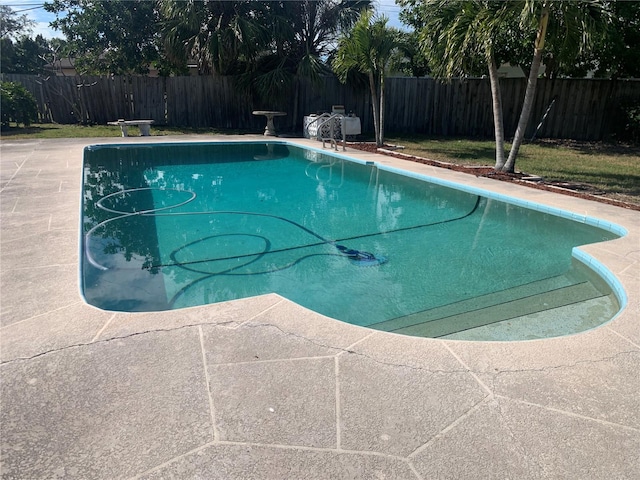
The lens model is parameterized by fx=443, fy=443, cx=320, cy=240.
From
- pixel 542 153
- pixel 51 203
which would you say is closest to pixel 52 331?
pixel 51 203

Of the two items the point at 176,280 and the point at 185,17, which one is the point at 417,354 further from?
the point at 185,17

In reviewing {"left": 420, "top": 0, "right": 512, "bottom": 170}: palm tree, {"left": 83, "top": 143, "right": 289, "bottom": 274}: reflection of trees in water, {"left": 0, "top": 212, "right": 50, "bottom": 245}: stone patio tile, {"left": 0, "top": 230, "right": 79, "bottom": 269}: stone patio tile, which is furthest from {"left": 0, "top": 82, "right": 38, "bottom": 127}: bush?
{"left": 420, "top": 0, "right": 512, "bottom": 170}: palm tree

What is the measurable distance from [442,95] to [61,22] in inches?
559

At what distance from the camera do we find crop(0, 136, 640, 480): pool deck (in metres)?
1.72

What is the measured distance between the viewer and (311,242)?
16.8ft

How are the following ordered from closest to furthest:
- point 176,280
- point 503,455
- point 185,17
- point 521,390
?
point 503,455 < point 521,390 < point 176,280 < point 185,17

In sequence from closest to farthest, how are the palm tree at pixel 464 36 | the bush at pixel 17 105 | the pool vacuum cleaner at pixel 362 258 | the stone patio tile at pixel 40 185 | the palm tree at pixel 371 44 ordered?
the pool vacuum cleaner at pixel 362 258 < the stone patio tile at pixel 40 185 < the palm tree at pixel 464 36 < the palm tree at pixel 371 44 < the bush at pixel 17 105

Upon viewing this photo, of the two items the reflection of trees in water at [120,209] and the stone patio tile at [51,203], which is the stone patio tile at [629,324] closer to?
the reflection of trees in water at [120,209]

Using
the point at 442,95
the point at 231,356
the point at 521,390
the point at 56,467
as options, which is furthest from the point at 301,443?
the point at 442,95

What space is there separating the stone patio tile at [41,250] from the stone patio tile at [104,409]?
1.54 m

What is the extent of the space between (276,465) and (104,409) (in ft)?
2.75

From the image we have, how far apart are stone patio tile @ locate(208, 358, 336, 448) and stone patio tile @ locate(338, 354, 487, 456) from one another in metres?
0.08

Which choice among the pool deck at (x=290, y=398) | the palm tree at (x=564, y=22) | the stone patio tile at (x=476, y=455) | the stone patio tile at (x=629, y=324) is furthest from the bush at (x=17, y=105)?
the stone patio tile at (x=629, y=324)

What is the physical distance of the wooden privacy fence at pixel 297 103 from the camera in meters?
13.8
